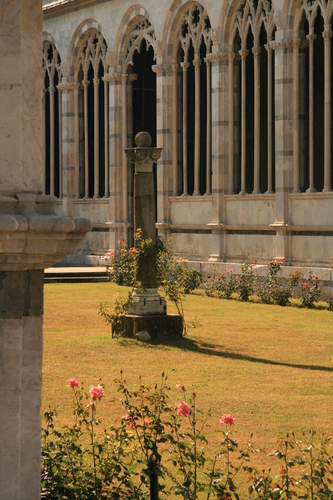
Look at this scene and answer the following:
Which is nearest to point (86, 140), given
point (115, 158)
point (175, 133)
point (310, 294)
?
point (115, 158)

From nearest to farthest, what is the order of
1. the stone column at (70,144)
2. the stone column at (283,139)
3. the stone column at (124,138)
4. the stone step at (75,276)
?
the stone column at (283,139), the stone step at (75,276), the stone column at (124,138), the stone column at (70,144)

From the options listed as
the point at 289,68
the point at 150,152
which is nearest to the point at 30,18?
the point at 150,152

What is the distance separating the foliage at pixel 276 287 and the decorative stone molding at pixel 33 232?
13792mm

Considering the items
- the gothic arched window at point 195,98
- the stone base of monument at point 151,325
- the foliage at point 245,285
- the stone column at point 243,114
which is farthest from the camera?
the gothic arched window at point 195,98

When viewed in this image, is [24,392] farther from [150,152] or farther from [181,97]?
[181,97]

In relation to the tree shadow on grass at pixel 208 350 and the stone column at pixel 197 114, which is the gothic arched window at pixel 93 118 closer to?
the stone column at pixel 197 114

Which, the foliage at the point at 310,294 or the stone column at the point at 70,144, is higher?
the stone column at the point at 70,144

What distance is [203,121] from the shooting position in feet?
84.5

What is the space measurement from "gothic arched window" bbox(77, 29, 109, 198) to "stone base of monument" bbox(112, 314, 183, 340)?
12.8 metres

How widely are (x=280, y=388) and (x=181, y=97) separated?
46.8 ft

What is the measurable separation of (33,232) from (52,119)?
24.4m

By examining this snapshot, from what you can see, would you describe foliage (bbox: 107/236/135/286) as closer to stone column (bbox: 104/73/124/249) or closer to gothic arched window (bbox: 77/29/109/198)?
stone column (bbox: 104/73/124/249)

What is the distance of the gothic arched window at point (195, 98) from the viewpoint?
21453mm

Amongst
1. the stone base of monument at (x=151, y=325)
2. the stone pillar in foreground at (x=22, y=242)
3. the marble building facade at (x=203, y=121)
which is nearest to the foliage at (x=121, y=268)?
the marble building facade at (x=203, y=121)
